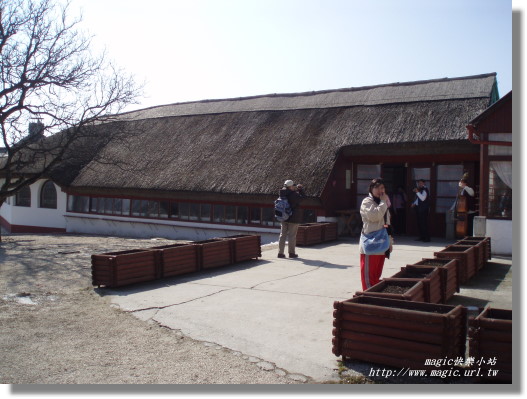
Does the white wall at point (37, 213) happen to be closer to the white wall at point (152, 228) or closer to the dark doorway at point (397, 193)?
the white wall at point (152, 228)

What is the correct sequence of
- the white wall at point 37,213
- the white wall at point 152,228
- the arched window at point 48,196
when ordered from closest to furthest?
the white wall at point 152,228, the white wall at point 37,213, the arched window at point 48,196

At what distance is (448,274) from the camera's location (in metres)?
7.41

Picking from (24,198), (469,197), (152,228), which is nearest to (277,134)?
(152,228)

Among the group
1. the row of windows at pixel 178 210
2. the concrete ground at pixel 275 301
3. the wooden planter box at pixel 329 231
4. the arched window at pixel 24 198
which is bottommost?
the concrete ground at pixel 275 301

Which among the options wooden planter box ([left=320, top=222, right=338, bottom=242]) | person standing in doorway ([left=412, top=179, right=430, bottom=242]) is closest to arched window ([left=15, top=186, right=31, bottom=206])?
wooden planter box ([left=320, top=222, right=338, bottom=242])

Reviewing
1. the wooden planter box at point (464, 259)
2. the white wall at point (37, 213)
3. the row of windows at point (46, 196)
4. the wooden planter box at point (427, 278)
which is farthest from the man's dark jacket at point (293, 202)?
the row of windows at point (46, 196)

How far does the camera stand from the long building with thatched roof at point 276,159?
15914 mm

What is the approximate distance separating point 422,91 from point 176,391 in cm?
1599

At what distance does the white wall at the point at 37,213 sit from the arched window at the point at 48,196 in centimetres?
19

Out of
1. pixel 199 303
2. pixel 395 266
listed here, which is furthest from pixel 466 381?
pixel 395 266

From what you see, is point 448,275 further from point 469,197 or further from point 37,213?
point 37,213

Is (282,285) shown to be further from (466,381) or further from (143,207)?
(143,207)

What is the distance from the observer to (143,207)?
22.0 metres

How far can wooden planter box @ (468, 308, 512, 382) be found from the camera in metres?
4.42
